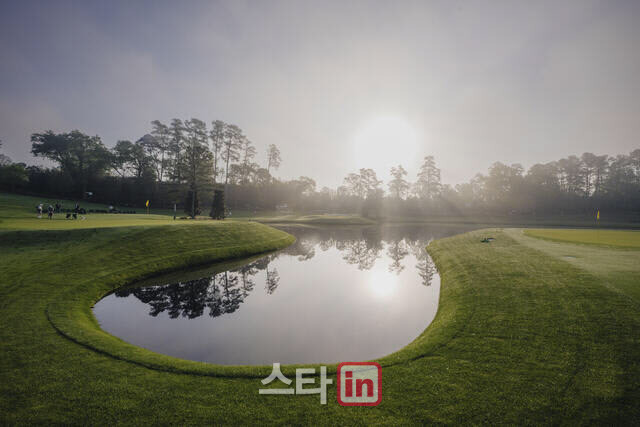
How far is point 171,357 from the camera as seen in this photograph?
7387mm

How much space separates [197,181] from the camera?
4991 cm

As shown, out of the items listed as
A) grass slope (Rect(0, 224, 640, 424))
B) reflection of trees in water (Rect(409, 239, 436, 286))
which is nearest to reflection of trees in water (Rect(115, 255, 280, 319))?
grass slope (Rect(0, 224, 640, 424))

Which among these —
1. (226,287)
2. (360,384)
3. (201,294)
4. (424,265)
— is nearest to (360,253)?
(424,265)

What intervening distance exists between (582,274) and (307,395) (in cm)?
1415

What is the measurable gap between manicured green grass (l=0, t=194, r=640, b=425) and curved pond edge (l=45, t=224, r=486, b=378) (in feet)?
0.17

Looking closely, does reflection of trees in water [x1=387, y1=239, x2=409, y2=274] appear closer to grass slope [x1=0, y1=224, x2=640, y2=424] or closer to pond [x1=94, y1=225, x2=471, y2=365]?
pond [x1=94, y1=225, x2=471, y2=365]

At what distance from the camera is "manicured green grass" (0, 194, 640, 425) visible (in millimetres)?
4926

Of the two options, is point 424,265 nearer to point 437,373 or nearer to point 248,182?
point 437,373

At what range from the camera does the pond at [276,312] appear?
8531mm

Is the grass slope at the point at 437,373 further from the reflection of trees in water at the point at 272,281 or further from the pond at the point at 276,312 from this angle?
the reflection of trees in water at the point at 272,281

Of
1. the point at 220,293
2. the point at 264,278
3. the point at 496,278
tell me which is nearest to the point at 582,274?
the point at 496,278

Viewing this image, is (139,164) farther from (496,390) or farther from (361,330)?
(496,390)

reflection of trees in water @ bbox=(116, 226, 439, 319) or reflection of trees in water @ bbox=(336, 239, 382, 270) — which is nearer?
reflection of trees in water @ bbox=(116, 226, 439, 319)

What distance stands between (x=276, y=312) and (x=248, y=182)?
77360 mm
